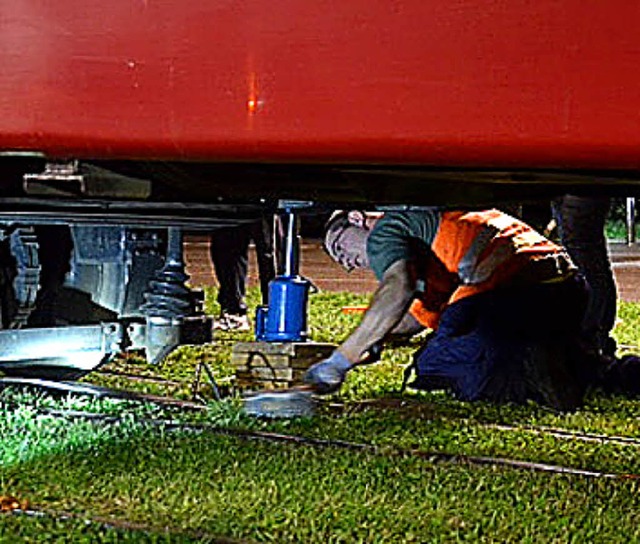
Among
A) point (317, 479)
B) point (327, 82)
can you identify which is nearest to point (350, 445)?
point (317, 479)

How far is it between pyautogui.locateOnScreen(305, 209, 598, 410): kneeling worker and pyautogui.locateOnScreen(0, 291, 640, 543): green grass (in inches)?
8.0

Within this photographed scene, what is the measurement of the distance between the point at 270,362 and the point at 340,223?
30.4 inches

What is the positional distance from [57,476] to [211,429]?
0.58 meters

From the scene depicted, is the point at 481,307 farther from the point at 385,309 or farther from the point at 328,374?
the point at 328,374

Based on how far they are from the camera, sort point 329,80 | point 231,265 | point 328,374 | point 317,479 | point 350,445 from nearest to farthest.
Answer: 1. point 329,80
2. point 317,479
3. point 350,445
4. point 328,374
5. point 231,265

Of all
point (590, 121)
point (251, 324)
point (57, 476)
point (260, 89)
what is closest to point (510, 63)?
point (590, 121)

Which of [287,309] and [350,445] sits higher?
[287,309]

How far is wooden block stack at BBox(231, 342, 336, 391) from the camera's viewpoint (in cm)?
379

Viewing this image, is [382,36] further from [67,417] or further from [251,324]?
[251,324]

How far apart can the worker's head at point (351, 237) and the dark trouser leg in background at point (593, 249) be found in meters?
0.63

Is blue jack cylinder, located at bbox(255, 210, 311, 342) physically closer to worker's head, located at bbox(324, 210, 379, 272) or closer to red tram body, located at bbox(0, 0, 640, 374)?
worker's head, located at bbox(324, 210, 379, 272)

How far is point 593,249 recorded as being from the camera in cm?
452

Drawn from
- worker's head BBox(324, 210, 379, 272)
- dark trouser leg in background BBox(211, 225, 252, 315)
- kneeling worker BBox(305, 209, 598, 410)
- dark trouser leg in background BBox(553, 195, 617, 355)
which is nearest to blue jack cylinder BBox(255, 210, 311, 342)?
kneeling worker BBox(305, 209, 598, 410)

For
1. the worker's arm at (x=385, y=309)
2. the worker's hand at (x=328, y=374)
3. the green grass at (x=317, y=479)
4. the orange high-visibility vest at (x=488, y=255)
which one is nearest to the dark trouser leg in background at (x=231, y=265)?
the orange high-visibility vest at (x=488, y=255)
